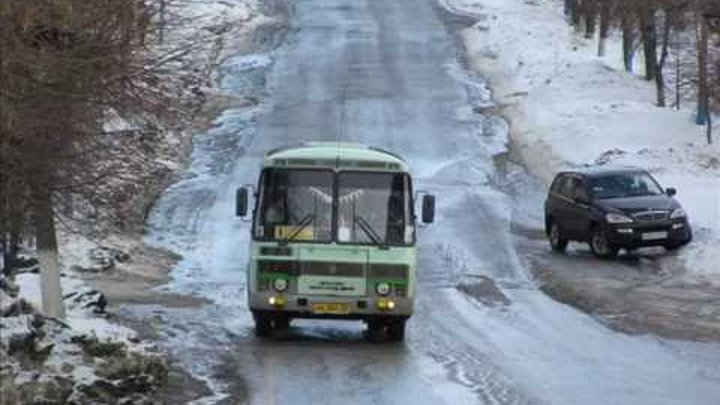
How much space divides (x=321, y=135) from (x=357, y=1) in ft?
115

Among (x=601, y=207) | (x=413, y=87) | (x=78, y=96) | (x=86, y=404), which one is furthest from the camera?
(x=413, y=87)

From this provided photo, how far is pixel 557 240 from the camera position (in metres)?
31.6

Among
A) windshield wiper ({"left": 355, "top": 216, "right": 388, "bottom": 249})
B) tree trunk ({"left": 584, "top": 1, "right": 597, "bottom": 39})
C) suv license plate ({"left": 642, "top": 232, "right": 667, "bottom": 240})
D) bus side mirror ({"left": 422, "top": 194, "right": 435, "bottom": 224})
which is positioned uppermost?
tree trunk ({"left": 584, "top": 1, "right": 597, "bottom": 39})

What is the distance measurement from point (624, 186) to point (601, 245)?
1.83 meters

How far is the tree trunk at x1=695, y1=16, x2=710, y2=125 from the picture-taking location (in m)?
40.3

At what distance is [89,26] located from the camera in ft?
39.3

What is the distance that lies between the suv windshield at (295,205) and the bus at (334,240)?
Answer: 0.5 inches

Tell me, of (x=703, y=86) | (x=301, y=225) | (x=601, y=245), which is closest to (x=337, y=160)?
(x=301, y=225)

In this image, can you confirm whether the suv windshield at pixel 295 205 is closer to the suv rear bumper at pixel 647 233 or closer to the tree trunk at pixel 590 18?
the suv rear bumper at pixel 647 233

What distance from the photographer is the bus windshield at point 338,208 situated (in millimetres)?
19328

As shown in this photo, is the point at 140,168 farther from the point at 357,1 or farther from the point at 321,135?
the point at 357,1

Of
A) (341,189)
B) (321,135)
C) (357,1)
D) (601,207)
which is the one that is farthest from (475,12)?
(341,189)

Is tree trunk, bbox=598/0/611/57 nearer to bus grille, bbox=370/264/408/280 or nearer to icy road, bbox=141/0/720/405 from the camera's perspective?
icy road, bbox=141/0/720/405

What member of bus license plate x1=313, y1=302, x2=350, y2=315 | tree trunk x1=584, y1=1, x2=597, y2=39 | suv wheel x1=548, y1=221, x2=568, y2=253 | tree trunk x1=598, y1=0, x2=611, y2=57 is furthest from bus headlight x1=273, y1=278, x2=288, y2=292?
tree trunk x1=584, y1=1, x2=597, y2=39
